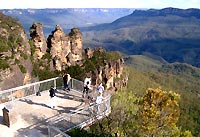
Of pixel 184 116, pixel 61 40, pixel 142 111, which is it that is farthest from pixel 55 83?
pixel 184 116

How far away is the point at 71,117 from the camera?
21156 millimetres

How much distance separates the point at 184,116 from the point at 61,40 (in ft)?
172

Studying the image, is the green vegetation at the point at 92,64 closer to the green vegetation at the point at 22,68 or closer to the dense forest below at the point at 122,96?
the dense forest below at the point at 122,96

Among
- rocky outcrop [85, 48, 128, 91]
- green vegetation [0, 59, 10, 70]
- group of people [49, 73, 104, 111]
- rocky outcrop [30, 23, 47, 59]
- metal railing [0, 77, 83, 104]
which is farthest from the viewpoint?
rocky outcrop [85, 48, 128, 91]

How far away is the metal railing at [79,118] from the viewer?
20172mm

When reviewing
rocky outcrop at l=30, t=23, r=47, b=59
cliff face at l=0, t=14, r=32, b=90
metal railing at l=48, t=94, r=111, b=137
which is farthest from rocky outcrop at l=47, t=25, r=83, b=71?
metal railing at l=48, t=94, r=111, b=137

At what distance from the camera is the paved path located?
20859mm

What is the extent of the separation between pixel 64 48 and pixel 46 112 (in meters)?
67.6

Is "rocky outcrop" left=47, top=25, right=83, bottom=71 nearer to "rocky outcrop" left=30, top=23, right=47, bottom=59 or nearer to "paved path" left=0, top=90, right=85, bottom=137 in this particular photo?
"rocky outcrop" left=30, top=23, right=47, bottom=59

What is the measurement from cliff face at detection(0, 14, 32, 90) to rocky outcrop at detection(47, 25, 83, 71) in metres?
13.8

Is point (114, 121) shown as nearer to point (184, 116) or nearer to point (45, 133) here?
point (45, 133)

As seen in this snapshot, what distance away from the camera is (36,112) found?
23594mm

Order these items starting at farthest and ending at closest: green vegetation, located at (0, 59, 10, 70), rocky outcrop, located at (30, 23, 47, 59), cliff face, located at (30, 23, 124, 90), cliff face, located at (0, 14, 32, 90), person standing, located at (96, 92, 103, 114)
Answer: cliff face, located at (30, 23, 124, 90)
rocky outcrop, located at (30, 23, 47, 59)
cliff face, located at (0, 14, 32, 90)
green vegetation, located at (0, 59, 10, 70)
person standing, located at (96, 92, 103, 114)

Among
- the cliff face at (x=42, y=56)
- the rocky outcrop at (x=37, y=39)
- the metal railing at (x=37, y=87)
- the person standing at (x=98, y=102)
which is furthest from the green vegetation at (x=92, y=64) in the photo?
the person standing at (x=98, y=102)
